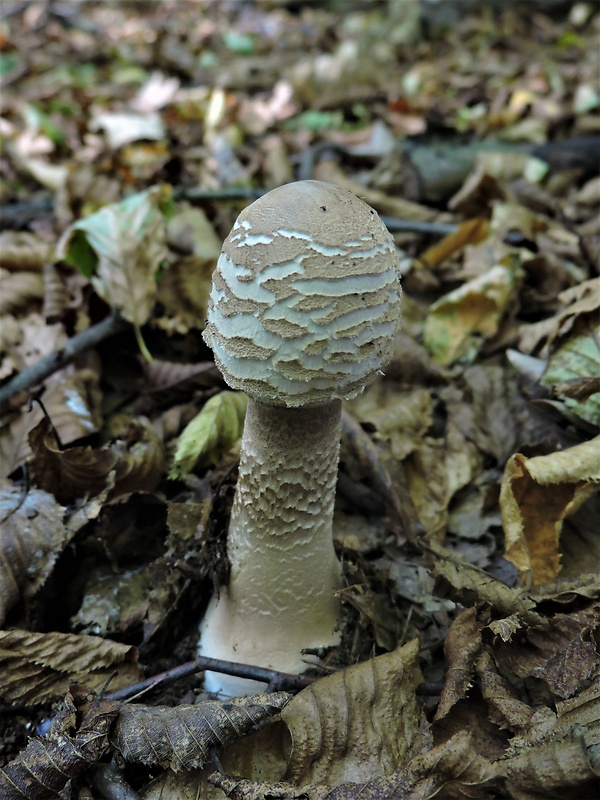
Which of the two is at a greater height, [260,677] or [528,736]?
[528,736]

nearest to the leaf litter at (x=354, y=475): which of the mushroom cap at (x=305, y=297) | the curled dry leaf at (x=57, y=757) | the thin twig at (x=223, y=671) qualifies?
the curled dry leaf at (x=57, y=757)

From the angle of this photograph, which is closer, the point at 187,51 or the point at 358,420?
the point at 358,420

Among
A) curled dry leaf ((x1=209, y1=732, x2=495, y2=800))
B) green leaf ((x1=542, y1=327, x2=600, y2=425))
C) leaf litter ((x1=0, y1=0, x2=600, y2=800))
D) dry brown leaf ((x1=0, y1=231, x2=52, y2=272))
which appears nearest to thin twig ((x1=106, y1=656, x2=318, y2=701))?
leaf litter ((x1=0, y1=0, x2=600, y2=800))

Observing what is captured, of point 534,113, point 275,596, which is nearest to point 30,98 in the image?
point 534,113

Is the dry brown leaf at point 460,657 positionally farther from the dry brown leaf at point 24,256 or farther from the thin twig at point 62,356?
the dry brown leaf at point 24,256

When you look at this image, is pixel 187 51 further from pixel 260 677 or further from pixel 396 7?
pixel 260 677

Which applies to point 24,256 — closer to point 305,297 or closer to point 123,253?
point 123,253

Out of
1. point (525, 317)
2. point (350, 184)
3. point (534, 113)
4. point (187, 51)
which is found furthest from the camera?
point (187, 51)
